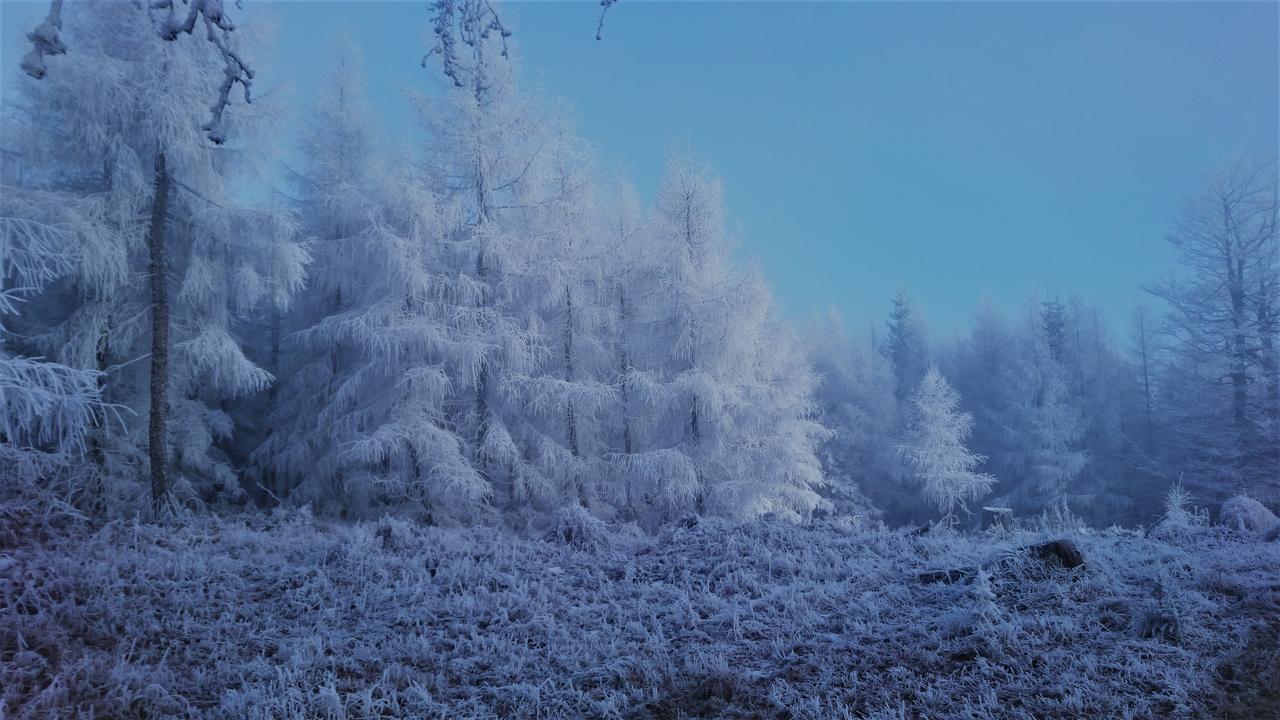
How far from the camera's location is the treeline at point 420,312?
10523mm

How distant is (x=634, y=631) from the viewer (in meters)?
4.91

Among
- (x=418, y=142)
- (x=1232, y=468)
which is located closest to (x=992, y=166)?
(x=1232, y=468)

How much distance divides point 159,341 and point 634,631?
32.9 feet

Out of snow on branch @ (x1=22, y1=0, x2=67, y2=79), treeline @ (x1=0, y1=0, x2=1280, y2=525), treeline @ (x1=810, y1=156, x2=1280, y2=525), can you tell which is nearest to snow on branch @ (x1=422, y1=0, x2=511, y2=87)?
snow on branch @ (x1=22, y1=0, x2=67, y2=79)

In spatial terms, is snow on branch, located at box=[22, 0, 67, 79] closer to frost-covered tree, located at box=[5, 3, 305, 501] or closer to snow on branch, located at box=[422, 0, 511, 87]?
snow on branch, located at box=[422, 0, 511, 87]

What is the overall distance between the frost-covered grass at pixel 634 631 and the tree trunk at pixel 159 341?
12.2 ft

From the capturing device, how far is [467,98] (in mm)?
13672

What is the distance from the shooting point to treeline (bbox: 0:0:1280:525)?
34.5ft

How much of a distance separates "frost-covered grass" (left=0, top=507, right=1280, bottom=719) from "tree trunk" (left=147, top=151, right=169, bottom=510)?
373cm

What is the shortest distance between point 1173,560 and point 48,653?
8872mm

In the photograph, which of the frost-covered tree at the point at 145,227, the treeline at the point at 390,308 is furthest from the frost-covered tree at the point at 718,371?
the frost-covered tree at the point at 145,227

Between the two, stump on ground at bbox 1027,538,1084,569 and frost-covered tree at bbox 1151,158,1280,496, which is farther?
frost-covered tree at bbox 1151,158,1280,496

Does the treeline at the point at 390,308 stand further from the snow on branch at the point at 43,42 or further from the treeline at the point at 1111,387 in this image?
the snow on branch at the point at 43,42

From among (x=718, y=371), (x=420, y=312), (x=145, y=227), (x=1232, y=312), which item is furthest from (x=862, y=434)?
(x=145, y=227)
